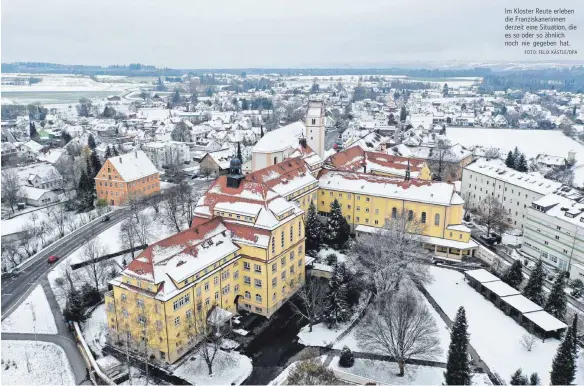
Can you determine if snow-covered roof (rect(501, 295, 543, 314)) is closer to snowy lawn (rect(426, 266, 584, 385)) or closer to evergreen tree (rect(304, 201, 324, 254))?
snowy lawn (rect(426, 266, 584, 385))

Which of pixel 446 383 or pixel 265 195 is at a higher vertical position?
pixel 265 195

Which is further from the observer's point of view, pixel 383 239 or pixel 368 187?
pixel 368 187

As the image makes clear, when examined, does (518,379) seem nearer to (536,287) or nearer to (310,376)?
(536,287)

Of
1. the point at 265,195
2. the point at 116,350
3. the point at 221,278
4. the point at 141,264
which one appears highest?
the point at 265,195

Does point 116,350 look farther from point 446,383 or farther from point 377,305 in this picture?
point 446,383

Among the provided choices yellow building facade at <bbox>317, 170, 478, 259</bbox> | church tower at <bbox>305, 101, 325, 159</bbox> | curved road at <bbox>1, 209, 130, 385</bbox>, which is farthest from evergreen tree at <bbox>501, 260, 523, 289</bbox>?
curved road at <bbox>1, 209, 130, 385</bbox>

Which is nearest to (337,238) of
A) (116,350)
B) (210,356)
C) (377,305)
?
(377,305)
